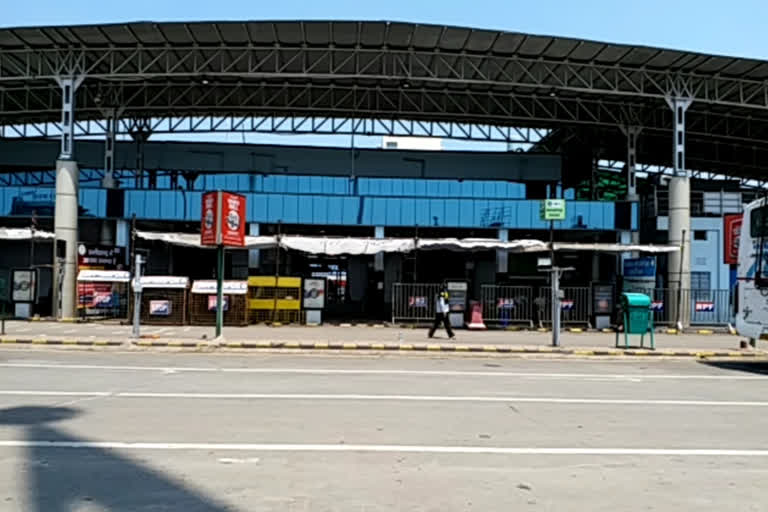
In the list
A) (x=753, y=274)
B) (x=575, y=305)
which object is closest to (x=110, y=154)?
(x=575, y=305)

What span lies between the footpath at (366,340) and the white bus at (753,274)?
2527mm

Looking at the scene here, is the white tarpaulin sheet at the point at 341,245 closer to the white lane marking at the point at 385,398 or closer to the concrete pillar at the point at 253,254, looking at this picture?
the concrete pillar at the point at 253,254

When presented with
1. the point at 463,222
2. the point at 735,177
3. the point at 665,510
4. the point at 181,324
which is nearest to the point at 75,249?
the point at 181,324

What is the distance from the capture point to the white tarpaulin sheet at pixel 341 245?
27.3 meters

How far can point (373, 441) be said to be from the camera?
7523 millimetres

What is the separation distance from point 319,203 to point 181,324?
10565 mm

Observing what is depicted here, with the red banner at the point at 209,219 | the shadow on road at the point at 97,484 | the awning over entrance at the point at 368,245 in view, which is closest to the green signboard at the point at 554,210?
the awning over entrance at the point at 368,245

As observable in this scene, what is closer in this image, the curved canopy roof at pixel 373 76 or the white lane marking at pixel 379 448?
the white lane marking at pixel 379 448

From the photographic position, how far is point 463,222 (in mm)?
33781

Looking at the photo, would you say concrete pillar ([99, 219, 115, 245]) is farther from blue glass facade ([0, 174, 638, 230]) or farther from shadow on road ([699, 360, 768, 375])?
shadow on road ([699, 360, 768, 375])

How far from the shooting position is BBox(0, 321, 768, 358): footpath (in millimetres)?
18688

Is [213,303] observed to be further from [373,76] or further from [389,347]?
[373,76]

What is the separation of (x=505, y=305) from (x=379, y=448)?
20.8m

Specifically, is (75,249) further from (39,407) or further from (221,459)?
(221,459)
